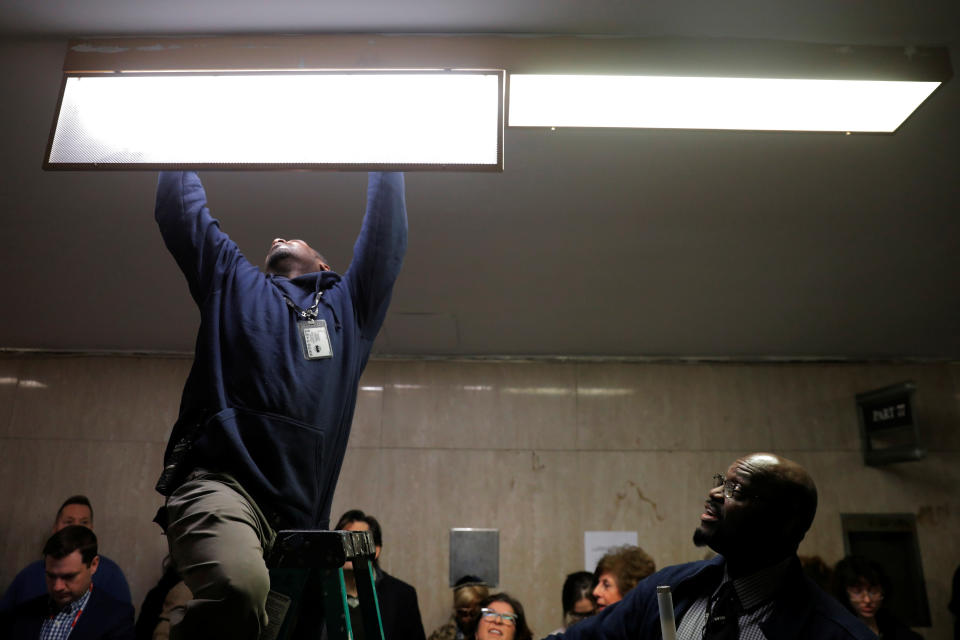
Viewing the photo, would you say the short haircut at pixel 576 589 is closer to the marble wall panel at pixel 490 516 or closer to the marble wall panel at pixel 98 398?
the marble wall panel at pixel 490 516

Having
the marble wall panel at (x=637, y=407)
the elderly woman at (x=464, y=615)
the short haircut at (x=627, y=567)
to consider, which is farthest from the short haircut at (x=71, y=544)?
the marble wall panel at (x=637, y=407)

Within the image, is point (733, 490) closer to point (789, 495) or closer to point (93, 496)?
point (789, 495)

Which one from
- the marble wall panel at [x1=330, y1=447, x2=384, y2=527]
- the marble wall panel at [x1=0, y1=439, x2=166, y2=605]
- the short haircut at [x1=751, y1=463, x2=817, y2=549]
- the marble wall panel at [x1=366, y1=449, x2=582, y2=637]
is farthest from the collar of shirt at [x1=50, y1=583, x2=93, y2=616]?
the short haircut at [x1=751, y1=463, x2=817, y2=549]

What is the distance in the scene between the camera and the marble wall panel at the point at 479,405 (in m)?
5.90

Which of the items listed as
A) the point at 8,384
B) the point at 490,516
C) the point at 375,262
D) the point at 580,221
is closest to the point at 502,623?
the point at 490,516

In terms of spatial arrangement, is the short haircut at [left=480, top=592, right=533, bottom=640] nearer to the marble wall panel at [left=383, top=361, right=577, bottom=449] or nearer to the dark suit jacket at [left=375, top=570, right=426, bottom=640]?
the dark suit jacket at [left=375, top=570, right=426, bottom=640]

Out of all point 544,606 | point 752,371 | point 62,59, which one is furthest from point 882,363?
point 62,59

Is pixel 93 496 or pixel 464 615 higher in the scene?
pixel 93 496

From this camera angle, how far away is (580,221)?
3850 mm

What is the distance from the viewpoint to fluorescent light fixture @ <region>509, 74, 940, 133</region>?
2303 millimetres

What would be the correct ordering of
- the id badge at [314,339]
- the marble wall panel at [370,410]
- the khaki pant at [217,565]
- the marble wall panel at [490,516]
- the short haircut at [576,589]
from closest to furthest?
the khaki pant at [217,565] → the id badge at [314,339] → the short haircut at [576,589] → the marble wall panel at [490,516] → the marble wall panel at [370,410]

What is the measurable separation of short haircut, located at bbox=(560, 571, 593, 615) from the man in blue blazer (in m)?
2.44

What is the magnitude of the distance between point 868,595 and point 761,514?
3.43 metres

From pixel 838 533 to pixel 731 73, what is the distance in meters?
4.44
